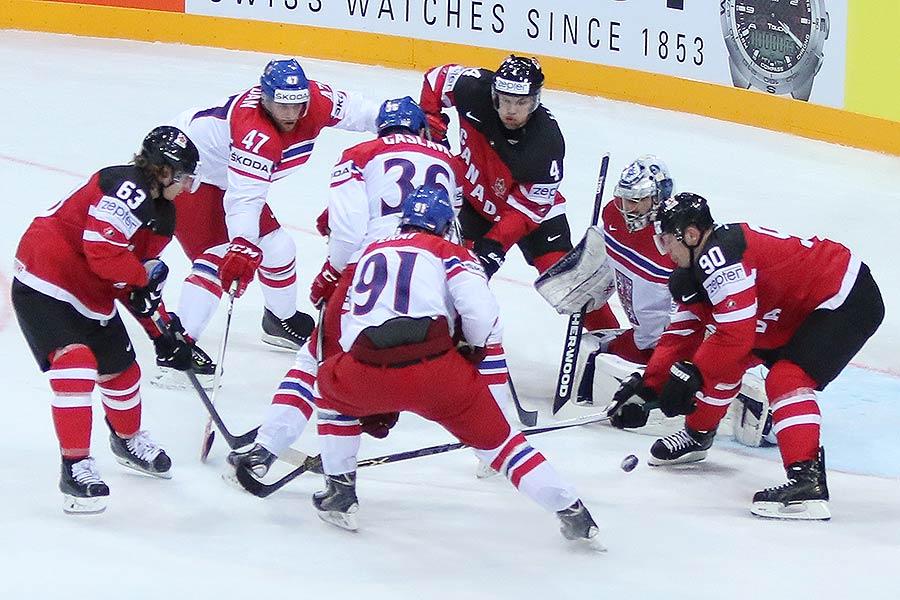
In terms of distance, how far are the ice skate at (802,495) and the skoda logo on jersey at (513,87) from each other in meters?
1.67

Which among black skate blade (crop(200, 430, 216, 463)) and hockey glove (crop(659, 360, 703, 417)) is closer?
hockey glove (crop(659, 360, 703, 417))

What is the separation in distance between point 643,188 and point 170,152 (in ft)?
5.30

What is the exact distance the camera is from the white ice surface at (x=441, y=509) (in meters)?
3.57

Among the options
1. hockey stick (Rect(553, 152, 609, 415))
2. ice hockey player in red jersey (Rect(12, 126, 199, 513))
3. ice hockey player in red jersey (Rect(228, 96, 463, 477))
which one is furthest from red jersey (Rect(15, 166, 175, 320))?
hockey stick (Rect(553, 152, 609, 415))

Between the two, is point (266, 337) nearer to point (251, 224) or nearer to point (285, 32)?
point (251, 224)

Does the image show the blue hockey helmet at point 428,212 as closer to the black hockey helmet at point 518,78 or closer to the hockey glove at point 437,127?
the black hockey helmet at point 518,78

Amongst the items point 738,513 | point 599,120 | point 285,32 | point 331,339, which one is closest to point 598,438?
point 738,513

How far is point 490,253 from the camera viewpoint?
16.5 feet

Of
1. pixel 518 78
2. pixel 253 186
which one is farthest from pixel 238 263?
pixel 518 78

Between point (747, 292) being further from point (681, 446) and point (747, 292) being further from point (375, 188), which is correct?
point (375, 188)

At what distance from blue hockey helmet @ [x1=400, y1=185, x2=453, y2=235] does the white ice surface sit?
905 millimetres

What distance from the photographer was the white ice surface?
357 centimetres

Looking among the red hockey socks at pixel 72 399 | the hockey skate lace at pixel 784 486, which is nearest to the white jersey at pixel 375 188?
the red hockey socks at pixel 72 399

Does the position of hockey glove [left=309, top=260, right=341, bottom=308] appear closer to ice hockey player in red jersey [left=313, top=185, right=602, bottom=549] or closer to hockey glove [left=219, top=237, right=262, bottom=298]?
hockey glove [left=219, top=237, right=262, bottom=298]
